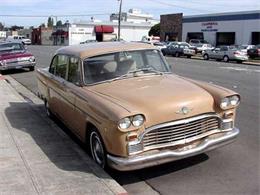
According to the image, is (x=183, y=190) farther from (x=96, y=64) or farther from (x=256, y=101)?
(x=256, y=101)

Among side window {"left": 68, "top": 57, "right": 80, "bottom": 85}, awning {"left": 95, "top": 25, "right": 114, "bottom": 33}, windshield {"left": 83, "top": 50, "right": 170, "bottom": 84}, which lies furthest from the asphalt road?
awning {"left": 95, "top": 25, "right": 114, "bottom": 33}

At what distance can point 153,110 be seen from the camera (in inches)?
203

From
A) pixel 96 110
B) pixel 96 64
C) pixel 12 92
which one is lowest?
pixel 12 92

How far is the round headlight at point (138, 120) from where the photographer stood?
504 centimetres

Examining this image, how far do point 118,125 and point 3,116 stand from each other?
4807mm

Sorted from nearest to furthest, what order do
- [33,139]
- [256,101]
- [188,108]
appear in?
[188,108] < [33,139] < [256,101]

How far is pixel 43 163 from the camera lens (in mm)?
5832

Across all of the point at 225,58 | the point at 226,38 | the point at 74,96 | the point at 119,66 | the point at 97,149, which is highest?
the point at 226,38

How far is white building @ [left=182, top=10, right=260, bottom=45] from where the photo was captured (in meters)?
56.5

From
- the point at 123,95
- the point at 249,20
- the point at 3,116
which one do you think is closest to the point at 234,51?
the point at 249,20

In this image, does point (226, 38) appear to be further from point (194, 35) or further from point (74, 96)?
point (74, 96)

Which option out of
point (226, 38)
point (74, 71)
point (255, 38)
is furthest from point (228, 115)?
point (226, 38)

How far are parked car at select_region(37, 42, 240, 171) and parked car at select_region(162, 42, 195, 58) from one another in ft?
115

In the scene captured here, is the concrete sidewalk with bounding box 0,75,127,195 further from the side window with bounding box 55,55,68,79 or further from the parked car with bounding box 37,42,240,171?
the side window with bounding box 55,55,68,79
